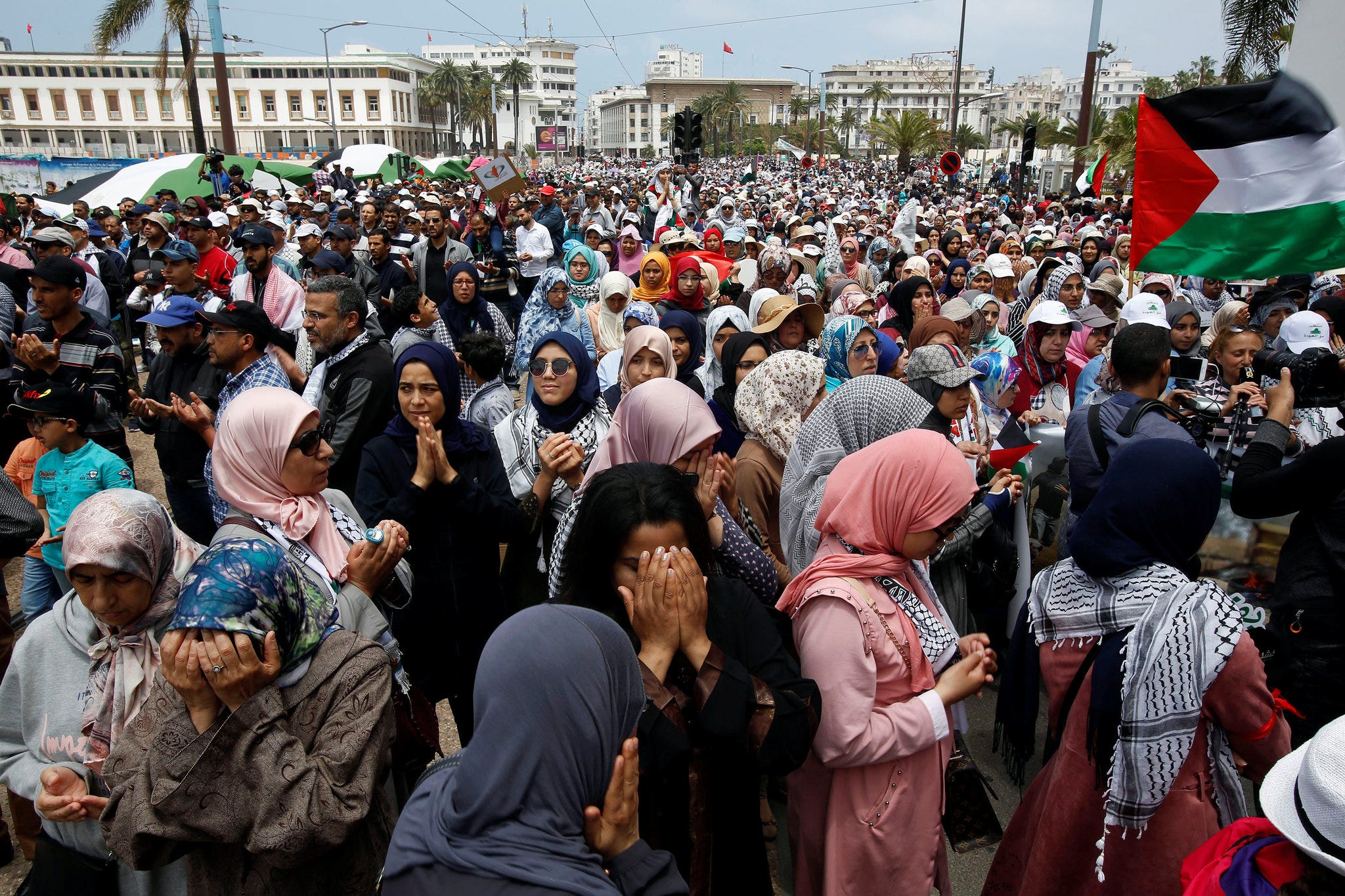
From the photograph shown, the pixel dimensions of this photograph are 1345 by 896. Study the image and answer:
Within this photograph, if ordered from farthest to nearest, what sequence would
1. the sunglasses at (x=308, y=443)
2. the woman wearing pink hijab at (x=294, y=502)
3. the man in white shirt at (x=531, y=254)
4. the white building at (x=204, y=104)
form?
the white building at (x=204, y=104) < the man in white shirt at (x=531, y=254) < the sunglasses at (x=308, y=443) < the woman wearing pink hijab at (x=294, y=502)

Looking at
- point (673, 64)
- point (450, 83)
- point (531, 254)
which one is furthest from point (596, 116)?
point (531, 254)

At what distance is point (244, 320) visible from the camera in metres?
4.03

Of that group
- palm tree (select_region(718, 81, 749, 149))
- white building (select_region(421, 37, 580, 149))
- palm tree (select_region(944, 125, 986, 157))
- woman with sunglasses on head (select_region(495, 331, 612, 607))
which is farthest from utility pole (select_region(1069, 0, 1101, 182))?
white building (select_region(421, 37, 580, 149))

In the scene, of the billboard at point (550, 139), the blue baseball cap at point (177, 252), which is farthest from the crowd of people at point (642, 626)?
the billboard at point (550, 139)

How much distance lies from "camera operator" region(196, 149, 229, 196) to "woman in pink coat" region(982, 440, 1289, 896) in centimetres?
1862

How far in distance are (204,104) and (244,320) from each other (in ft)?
336

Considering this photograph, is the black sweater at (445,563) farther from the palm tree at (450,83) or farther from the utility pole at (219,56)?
the palm tree at (450,83)

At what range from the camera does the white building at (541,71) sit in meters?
111

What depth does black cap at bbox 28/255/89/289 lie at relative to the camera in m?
4.68

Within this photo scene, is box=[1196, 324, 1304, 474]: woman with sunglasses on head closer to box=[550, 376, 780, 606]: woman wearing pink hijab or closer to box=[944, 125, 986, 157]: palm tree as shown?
box=[550, 376, 780, 606]: woman wearing pink hijab

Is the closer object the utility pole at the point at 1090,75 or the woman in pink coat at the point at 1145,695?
the woman in pink coat at the point at 1145,695

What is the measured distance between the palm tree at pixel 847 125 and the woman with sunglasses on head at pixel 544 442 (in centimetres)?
8108

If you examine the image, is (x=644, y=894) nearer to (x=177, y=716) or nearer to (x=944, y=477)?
(x=177, y=716)

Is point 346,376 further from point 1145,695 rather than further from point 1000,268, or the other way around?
point 1000,268
